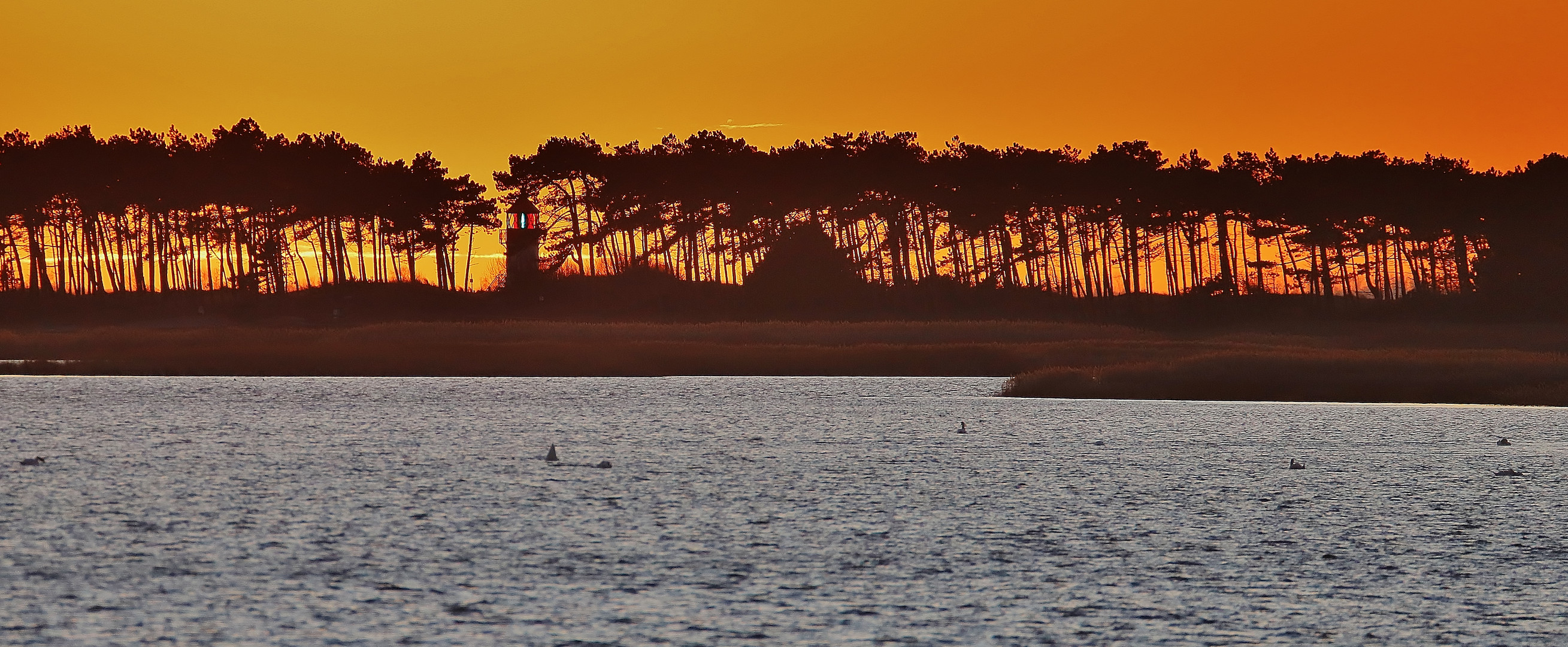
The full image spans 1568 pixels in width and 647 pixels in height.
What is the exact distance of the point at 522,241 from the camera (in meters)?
81.2

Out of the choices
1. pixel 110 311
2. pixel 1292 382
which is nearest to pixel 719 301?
pixel 110 311

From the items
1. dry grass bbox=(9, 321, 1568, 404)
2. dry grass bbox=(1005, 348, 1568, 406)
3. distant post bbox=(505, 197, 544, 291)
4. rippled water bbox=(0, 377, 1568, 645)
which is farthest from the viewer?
distant post bbox=(505, 197, 544, 291)

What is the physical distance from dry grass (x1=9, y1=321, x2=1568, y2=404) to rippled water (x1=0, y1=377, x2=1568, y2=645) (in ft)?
32.7

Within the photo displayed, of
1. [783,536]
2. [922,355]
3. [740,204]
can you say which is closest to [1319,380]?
[922,355]

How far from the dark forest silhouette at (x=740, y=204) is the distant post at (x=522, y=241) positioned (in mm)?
660

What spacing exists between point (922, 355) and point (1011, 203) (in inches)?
1451

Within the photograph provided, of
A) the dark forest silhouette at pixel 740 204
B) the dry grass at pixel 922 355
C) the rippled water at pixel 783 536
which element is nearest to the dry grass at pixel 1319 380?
the dry grass at pixel 922 355

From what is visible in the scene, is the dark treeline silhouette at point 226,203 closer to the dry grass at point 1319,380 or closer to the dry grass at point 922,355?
the dry grass at point 922,355

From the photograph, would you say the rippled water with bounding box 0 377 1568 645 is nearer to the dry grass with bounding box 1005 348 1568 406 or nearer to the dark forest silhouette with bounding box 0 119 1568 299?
the dry grass with bounding box 1005 348 1568 406

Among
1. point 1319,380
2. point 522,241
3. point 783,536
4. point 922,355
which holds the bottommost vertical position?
point 1319,380

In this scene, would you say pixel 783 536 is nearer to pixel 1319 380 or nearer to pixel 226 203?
pixel 1319 380

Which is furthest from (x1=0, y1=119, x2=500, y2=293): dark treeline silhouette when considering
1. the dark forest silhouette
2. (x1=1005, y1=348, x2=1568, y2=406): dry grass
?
(x1=1005, y1=348, x2=1568, y2=406): dry grass

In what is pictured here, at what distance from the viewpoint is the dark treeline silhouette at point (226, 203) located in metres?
80.7

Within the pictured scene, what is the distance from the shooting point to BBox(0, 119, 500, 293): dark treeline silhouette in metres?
80.7
